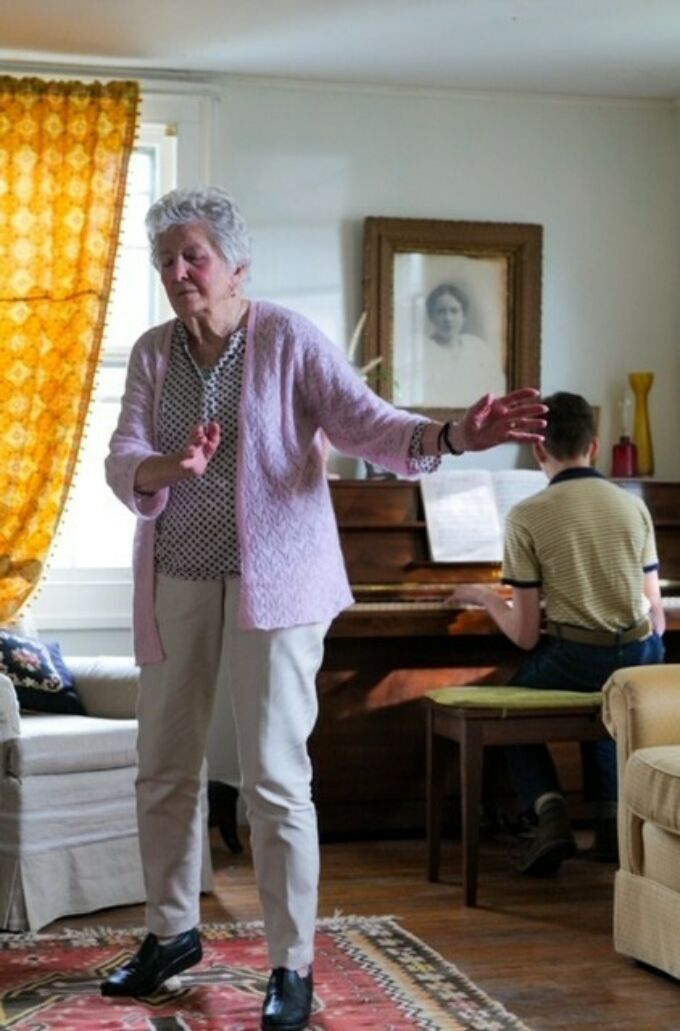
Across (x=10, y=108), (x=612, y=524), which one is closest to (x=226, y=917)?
(x=612, y=524)

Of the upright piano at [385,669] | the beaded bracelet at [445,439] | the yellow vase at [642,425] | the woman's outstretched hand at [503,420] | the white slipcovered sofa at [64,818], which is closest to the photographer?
the woman's outstretched hand at [503,420]

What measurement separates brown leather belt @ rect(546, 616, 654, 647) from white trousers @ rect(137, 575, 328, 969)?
1.48 metres

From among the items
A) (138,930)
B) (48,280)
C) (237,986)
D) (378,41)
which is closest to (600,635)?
(138,930)

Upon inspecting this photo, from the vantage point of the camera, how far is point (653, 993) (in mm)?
3277

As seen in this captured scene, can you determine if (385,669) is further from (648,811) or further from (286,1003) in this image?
(286,1003)

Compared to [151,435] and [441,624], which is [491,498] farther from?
[151,435]

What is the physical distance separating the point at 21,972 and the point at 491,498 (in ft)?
7.63

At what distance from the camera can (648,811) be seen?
3.31 meters

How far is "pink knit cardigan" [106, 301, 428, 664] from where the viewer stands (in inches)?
115

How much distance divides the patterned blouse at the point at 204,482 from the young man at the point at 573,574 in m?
1.41

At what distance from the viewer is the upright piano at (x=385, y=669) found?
492 cm

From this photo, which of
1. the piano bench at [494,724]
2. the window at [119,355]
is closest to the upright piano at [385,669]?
the piano bench at [494,724]

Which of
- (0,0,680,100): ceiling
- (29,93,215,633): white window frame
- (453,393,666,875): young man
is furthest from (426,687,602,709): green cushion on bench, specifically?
(0,0,680,100): ceiling

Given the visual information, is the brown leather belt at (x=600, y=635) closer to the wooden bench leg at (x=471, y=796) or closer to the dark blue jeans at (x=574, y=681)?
the dark blue jeans at (x=574, y=681)
